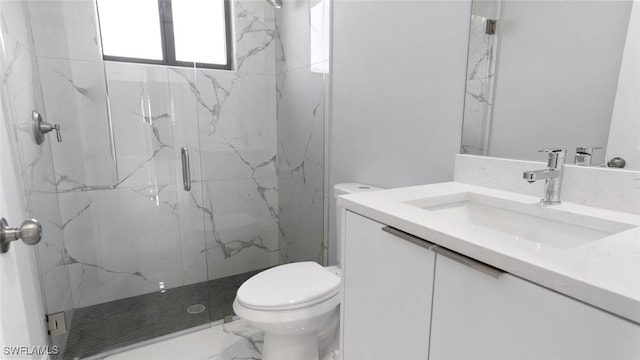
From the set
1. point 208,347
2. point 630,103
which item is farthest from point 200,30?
point 630,103

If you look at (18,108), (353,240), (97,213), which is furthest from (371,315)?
(97,213)

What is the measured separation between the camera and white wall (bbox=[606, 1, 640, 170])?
33.8 inches

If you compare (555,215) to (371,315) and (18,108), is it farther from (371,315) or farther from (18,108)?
(18,108)

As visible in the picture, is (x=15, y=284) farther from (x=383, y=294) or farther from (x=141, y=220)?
(x=141, y=220)

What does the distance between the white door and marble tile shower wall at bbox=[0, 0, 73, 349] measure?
0.47 ft

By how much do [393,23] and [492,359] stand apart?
4.45 ft

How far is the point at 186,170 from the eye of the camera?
2205 mm

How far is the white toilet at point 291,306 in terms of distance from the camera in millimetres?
1276

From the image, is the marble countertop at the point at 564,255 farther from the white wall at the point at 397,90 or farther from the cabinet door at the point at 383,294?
the white wall at the point at 397,90

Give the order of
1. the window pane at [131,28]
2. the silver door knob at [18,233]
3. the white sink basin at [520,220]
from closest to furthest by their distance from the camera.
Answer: the silver door knob at [18,233]
the white sink basin at [520,220]
the window pane at [131,28]

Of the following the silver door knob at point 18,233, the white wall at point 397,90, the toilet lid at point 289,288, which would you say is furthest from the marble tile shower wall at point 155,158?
the silver door knob at point 18,233

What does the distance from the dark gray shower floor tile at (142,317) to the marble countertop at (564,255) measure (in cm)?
157

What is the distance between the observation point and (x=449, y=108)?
1295 mm

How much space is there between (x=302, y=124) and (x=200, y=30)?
90cm
